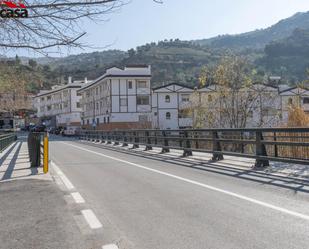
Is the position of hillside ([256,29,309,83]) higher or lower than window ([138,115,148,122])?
higher

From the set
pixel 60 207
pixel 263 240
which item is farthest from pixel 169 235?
pixel 60 207

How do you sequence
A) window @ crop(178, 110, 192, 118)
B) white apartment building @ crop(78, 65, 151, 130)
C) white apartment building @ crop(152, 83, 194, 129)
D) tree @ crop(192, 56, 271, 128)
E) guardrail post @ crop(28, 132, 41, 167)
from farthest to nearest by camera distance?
white apartment building @ crop(152, 83, 194, 129) → white apartment building @ crop(78, 65, 151, 130) → window @ crop(178, 110, 192, 118) → tree @ crop(192, 56, 271, 128) → guardrail post @ crop(28, 132, 41, 167)

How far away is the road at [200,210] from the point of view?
5.66 m

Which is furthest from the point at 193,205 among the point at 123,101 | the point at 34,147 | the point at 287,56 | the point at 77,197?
the point at 287,56

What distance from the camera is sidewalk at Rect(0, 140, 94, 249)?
579cm

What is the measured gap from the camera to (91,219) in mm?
7031

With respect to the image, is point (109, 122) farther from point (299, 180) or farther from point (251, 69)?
point (299, 180)

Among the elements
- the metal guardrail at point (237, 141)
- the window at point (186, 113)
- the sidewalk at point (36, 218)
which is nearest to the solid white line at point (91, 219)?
the sidewalk at point (36, 218)

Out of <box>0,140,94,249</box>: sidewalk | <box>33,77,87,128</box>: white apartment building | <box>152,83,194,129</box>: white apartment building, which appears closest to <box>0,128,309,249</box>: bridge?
<box>0,140,94,249</box>: sidewalk

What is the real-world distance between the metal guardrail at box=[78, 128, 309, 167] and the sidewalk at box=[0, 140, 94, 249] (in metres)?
6.15

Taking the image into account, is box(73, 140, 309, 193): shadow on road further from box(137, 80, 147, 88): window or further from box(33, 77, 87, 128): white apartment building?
box(33, 77, 87, 128): white apartment building

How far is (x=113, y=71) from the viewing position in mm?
78125

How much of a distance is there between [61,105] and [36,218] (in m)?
114

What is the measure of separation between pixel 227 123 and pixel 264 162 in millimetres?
20207
